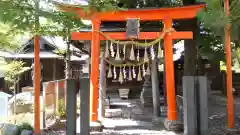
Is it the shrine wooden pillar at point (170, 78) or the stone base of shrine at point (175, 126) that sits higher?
the shrine wooden pillar at point (170, 78)

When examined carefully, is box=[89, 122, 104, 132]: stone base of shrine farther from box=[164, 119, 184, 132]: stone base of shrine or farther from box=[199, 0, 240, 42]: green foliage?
box=[199, 0, 240, 42]: green foliage

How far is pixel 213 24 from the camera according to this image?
8039 mm

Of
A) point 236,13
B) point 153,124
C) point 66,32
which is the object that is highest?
point 236,13

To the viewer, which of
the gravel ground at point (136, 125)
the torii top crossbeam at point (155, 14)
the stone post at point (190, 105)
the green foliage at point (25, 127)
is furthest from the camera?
the torii top crossbeam at point (155, 14)

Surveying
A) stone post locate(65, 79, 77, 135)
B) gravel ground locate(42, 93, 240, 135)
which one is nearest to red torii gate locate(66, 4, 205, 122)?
gravel ground locate(42, 93, 240, 135)

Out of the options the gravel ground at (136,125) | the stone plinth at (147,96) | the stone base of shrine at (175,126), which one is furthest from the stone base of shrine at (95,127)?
the stone plinth at (147,96)

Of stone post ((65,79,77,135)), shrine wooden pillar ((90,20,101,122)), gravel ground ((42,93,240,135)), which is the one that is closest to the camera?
stone post ((65,79,77,135))

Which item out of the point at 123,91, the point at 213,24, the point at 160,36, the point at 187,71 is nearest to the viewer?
the point at 213,24

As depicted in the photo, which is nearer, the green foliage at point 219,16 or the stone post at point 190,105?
the stone post at point 190,105

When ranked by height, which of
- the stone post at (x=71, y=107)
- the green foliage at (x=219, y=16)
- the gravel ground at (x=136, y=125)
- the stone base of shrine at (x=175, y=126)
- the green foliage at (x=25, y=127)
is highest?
the green foliage at (x=219, y=16)

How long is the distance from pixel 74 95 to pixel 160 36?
16.6 feet

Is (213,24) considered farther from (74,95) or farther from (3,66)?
(3,66)

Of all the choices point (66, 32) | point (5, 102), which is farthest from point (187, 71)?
point (5, 102)

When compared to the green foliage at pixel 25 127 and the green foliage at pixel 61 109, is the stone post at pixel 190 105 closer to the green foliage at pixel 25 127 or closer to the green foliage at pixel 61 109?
the green foliage at pixel 25 127
